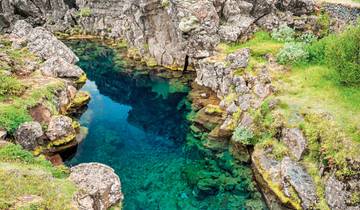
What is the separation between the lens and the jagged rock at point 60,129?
3831 cm

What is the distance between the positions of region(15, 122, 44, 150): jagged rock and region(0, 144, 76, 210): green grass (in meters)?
4.22

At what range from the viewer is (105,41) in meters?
89.0

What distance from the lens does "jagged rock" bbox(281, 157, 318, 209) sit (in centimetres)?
2905

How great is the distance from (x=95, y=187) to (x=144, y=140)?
54.1ft

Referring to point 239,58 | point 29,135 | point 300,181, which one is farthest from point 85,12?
point 300,181

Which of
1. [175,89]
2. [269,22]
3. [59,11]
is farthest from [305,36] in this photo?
[59,11]

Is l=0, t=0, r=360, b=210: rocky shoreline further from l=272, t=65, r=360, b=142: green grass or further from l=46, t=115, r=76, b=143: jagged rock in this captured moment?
l=272, t=65, r=360, b=142: green grass

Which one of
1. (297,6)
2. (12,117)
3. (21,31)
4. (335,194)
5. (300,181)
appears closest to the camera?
(335,194)

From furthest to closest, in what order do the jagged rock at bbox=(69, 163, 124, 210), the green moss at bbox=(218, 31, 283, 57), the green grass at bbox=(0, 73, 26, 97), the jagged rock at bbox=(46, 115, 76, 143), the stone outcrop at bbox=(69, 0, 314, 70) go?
the stone outcrop at bbox=(69, 0, 314, 70) → the green moss at bbox=(218, 31, 283, 57) → the green grass at bbox=(0, 73, 26, 97) → the jagged rock at bbox=(46, 115, 76, 143) → the jagged rock at bbox=(69, 163, 124, 210)

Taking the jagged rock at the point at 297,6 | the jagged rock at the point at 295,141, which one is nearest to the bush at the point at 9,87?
the jagged rock at the point at 295,141

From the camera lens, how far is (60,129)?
127ft

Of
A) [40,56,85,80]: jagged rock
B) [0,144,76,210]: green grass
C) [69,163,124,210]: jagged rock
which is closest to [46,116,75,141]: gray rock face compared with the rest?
[0,144,76,210]: green grass

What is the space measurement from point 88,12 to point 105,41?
9849 millimetres

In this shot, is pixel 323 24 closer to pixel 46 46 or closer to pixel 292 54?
pixel 292 54
